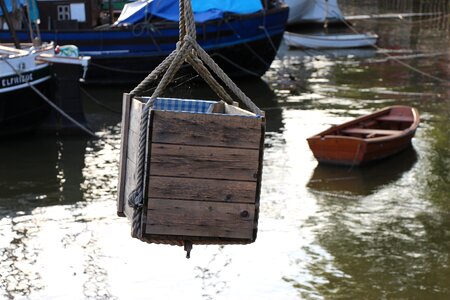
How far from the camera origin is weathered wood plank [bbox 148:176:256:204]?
559 centimetres

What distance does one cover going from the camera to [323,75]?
91.5ft

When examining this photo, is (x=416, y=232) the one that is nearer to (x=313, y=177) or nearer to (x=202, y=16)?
(x=313, y=177)

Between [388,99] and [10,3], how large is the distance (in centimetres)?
951

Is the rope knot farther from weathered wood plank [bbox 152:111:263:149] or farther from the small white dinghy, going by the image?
the small white dinghy

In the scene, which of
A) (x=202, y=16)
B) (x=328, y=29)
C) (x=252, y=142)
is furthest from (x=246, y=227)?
(x=328, y=29)

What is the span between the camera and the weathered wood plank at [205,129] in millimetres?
5465

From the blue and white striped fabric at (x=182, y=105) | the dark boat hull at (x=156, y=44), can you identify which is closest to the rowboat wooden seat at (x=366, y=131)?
the dark boat hull at (x=156, y=44)

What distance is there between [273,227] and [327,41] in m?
20.5

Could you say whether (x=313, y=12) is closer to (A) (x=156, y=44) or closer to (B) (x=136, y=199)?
(A) (x=156, y=44)

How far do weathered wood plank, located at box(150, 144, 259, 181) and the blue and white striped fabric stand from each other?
0.76 meters

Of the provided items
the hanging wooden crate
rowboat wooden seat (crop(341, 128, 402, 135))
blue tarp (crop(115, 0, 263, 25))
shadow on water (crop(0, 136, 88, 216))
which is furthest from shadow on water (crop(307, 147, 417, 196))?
the hanging wooden crate

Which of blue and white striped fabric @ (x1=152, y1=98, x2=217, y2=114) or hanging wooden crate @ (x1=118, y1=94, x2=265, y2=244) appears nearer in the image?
hanging wooden crate @ (x1=118, y1=94, x2=265, y2=244)

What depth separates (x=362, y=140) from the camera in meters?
16.6

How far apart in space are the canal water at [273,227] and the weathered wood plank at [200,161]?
17.8 ft
